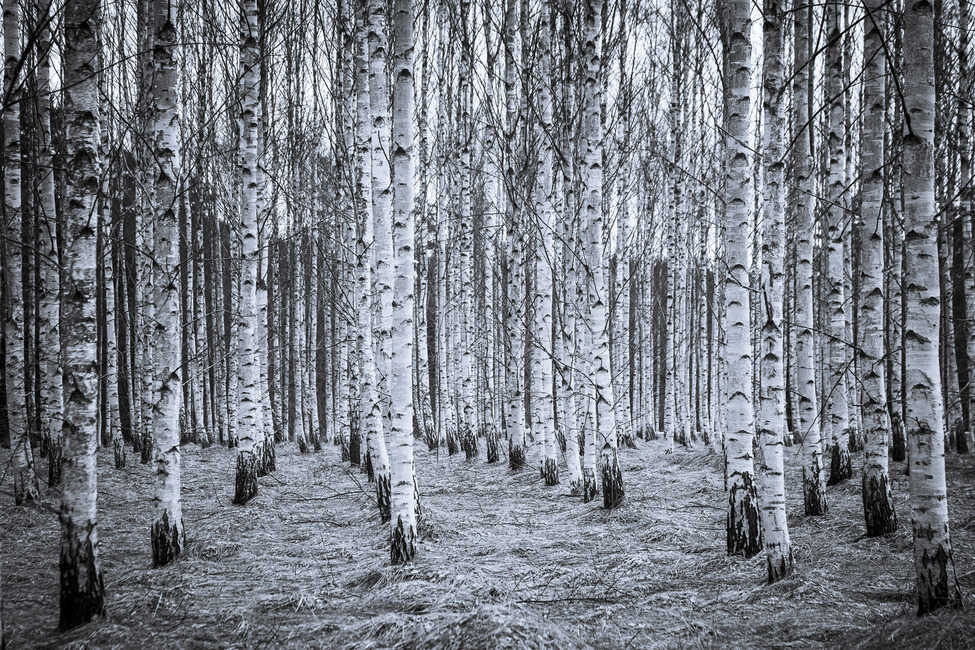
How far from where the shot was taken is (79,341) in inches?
155

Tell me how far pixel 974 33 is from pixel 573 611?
10.7 metres

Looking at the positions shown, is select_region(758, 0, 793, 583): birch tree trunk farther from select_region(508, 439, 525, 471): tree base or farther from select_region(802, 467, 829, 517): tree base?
select_region(508, 439, 525, 471): tree base

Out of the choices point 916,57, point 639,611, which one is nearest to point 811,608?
point 639,611

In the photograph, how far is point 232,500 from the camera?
8211 millimetres

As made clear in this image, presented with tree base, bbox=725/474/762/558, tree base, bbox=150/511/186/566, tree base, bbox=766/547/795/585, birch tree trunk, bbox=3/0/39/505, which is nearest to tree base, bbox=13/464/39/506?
birch tree trunk, bbox=3/0/39/505

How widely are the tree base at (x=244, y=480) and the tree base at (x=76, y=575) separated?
13.4ft

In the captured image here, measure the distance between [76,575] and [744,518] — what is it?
518 cm

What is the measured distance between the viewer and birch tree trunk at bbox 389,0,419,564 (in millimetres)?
5164

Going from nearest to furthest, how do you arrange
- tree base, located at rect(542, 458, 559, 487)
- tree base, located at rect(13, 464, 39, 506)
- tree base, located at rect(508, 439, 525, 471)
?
tree base, located at rect(13, 464, 39, 506) → tree base, located at rect(542, 458, 559, 487) → tree base, located at rect(508, 439, 525, 471)

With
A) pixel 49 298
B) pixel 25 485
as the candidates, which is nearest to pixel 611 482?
pixel 49 298

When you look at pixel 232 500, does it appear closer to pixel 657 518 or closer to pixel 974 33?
pixel 657 518

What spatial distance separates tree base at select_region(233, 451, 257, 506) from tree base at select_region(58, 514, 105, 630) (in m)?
4.09

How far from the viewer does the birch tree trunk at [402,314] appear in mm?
5164

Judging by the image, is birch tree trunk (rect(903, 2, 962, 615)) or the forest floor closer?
birch tree trunk (rect(903, 2, 962, 615))
